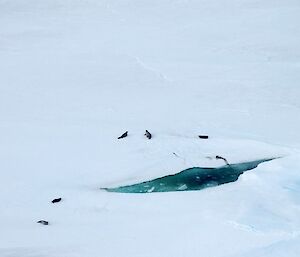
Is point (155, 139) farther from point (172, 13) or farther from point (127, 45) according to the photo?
point (172, 13)

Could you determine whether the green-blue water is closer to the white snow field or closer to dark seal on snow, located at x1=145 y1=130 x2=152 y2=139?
the white snow field

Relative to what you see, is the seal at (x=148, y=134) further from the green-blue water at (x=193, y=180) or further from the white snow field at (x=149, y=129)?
the green-blue water at (x=193, y=180)

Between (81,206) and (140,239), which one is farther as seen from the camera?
(81,206)

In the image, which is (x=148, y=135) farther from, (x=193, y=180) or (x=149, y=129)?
(x=193, y=180)

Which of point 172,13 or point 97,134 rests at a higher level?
point 172,13

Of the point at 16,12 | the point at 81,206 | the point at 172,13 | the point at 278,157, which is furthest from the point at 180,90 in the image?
the point at 16,12

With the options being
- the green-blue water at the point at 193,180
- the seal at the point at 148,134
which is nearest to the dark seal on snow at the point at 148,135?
the seal at the point at 148,134

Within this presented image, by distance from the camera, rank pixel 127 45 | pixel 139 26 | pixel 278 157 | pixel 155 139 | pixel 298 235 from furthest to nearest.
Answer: pixel 139 26 < pixel 127 45 < pixel 155 139 < pixel 278 157 < pixel 298 235
